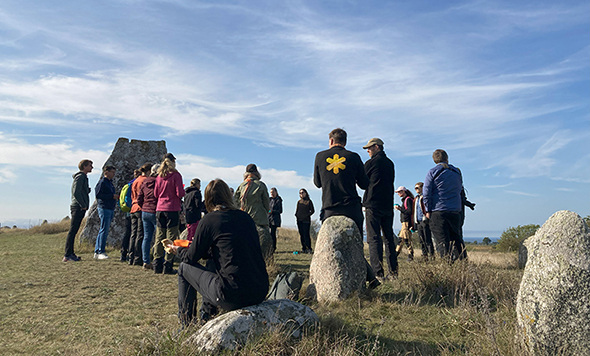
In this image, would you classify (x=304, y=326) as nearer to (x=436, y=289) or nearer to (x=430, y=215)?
(x=436, y=289)

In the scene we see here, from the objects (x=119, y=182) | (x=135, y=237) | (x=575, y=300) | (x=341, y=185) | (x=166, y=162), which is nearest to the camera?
(x=575, y=300)

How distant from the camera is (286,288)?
5012 millimetres

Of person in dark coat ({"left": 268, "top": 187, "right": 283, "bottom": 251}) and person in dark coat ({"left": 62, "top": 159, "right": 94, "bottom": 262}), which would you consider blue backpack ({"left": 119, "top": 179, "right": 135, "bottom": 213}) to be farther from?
person in dark coat ({"left": 268, "top": 187, "right": 283, "bottom": 251})

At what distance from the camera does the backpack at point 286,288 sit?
16.3 ft

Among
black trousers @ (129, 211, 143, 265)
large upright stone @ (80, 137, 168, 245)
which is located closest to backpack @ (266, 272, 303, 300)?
black trousers @ (129, 211, 143, 265)

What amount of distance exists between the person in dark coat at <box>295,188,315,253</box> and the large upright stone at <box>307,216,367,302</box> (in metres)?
6.91

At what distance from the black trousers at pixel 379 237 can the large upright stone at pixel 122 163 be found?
7766mm

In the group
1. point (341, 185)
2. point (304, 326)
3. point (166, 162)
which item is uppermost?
point (166, 162)

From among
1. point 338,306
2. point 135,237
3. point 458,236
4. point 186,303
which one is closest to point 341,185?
point 338,306

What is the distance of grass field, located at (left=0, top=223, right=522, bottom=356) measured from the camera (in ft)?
11.2

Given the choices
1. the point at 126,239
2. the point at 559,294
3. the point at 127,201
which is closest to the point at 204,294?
the point at 559,294

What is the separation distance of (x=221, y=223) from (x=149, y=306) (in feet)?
7.84

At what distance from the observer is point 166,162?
296 inches

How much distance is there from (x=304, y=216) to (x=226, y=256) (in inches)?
355
